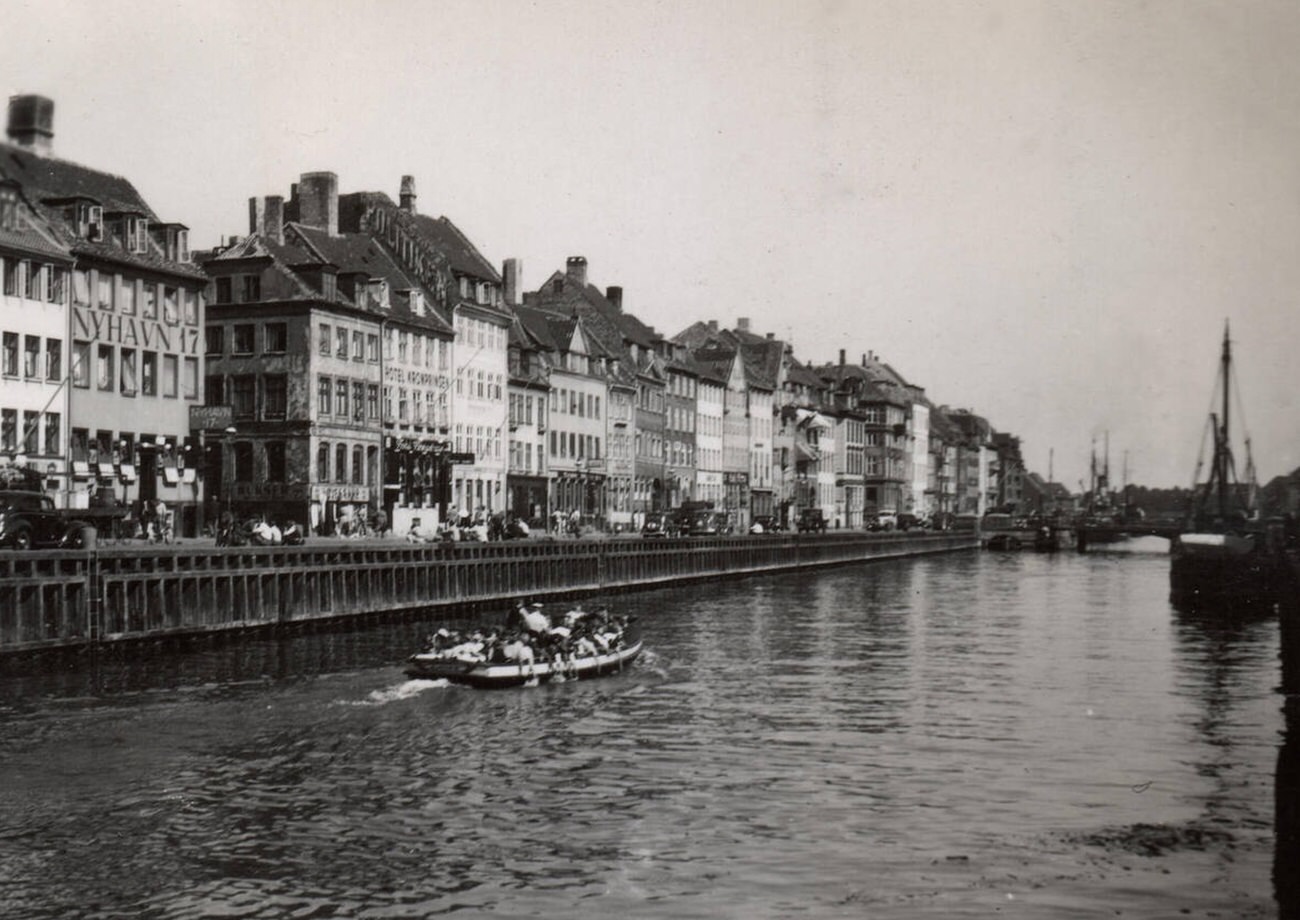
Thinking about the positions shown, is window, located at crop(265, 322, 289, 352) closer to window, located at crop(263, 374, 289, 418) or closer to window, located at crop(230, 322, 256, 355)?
window, located at crop(230, 322, 256, 355)

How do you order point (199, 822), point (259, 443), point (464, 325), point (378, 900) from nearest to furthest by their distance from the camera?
point (378, 900)
point (199, 822)
point (259, 443)
point (464, 325)

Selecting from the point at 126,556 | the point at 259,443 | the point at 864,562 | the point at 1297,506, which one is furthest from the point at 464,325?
the point at 1297,506

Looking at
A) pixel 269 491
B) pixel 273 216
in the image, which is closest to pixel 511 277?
pixel 273 216

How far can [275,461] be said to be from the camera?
86938 millimetres

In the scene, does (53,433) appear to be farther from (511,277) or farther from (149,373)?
(511,277)

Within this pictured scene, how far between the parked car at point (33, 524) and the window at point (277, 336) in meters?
37.1

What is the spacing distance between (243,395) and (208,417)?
7.82 meters

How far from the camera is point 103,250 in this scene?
7231 cm

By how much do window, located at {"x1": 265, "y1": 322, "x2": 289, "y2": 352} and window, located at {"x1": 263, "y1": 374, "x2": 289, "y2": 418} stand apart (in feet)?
5.06

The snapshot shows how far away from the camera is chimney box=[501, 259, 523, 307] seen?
410 feet

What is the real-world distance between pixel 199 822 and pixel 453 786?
487cm

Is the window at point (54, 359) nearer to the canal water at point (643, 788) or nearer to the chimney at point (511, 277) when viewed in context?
the canal water at point (643, 788)

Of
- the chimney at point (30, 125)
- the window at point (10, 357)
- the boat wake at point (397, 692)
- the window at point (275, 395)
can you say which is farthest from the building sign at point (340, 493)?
the chimney at point (30, 125)

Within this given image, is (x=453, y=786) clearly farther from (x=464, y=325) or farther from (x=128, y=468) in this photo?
(x=464, y=325)
